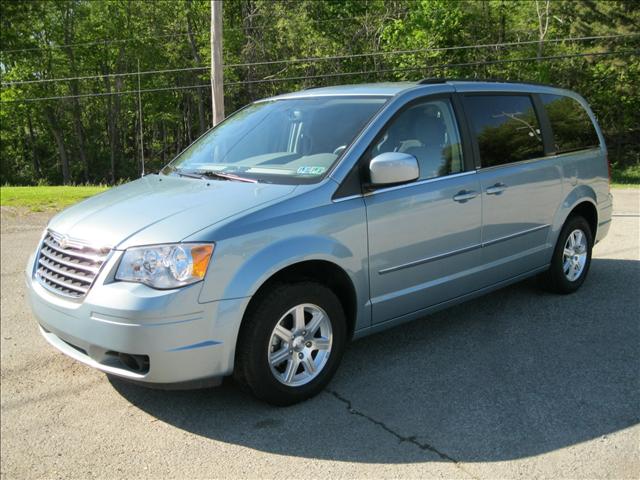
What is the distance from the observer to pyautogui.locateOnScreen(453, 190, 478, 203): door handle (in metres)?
4.46

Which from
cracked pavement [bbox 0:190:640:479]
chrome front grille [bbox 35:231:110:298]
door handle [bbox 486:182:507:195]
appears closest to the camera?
cracked pavement [bbox 0:190:640:479]

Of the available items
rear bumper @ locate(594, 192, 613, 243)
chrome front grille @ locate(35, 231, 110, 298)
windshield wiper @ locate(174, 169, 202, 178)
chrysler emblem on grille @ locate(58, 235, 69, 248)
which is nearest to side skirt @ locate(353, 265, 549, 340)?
rear bumper @ locate(594, 192, 613, 243)

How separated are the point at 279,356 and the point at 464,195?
188 cm

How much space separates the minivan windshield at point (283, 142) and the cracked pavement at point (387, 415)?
1.42m

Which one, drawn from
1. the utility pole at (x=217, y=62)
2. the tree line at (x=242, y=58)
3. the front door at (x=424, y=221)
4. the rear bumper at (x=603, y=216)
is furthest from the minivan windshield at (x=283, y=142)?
the tree line at (x=242, y=58)

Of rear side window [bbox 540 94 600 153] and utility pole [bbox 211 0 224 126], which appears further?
utility pole [bbox 211 0 224 126]

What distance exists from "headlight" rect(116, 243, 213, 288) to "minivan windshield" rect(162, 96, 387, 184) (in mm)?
907

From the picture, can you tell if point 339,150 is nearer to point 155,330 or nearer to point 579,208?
point 155,330

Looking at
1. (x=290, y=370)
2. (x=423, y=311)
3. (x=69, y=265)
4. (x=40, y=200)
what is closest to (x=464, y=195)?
(x=423, y=311)

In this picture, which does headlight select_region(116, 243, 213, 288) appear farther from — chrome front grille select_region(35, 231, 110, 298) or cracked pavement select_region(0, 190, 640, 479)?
cracked pavement select_region(0, 190, 640, 479)

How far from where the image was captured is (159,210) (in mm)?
3605

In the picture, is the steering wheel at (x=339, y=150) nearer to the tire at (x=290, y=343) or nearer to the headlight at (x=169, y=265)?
the tire at (x=290, y=343)

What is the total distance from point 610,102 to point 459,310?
36.8 m

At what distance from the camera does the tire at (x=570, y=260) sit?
18.5ft
